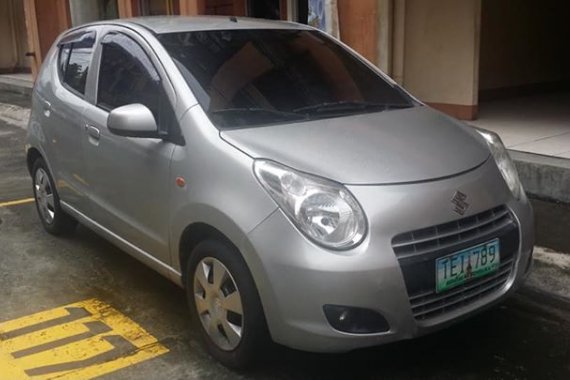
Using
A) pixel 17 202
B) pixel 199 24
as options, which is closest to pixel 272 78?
pixel 199 24

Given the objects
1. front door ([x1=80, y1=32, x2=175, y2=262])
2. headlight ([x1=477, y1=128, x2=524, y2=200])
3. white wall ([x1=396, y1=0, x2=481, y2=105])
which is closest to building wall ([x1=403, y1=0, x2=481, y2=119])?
white wall ([x1=396, y1=0, x2=481, y2=105])

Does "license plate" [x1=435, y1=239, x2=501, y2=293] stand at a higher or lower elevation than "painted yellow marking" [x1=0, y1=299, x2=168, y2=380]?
higher

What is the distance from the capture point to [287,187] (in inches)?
119

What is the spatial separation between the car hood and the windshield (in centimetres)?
17

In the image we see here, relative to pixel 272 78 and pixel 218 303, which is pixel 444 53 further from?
pixel 218 303

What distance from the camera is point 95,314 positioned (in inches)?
162

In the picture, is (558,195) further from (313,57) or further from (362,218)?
(362,218)

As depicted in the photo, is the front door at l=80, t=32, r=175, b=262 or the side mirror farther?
the front door at l=80, t=32, r=175, b=262

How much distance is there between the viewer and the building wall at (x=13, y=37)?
1909 centimetres

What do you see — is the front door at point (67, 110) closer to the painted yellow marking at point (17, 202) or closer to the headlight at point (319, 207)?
the painted yellow marking at point (17, 202)

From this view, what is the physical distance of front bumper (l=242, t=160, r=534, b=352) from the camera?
9.39ft

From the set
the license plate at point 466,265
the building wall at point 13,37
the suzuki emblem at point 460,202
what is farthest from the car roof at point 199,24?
the building wall at point 13,37

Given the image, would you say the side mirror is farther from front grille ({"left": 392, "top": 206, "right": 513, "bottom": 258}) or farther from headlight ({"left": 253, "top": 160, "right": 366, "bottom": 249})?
front grille ({"left": 392, "top": 206, "right": 513, "bottom": 258})

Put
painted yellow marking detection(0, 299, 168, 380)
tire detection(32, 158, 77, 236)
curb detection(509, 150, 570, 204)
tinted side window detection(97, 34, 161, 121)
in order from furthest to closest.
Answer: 1. curb detection(509, 150, 570, 204)
2. tire detection(32, 158, 77, 236)
3. tinted side window detection(97, 34, 161, 121)
4. painted yellow marking detection(0, 299, 168, 380)
